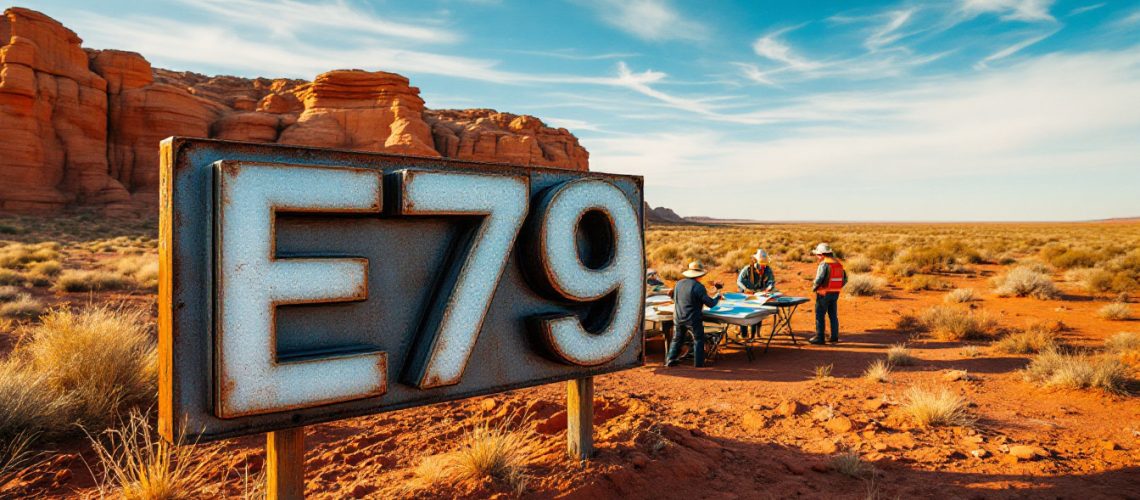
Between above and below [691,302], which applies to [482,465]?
below

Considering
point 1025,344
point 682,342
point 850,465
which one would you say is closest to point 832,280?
point 1025,344

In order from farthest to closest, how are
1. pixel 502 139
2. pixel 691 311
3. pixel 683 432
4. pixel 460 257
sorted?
pixel 502 139
pixel 691 311
pixel 683 432
pixel 460 257

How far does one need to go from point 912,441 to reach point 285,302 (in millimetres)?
5083

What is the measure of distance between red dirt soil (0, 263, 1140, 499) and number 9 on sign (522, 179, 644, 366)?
3.20 ft

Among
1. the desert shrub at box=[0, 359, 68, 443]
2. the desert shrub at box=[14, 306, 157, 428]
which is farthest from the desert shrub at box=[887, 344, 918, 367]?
the desert shrub at box=[0, 359, 68, 443]

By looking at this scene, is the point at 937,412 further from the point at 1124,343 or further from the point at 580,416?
the point at 1124,343

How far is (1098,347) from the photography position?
29.2 ft

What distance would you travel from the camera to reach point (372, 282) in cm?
272

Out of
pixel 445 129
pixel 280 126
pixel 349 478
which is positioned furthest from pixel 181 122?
pixel 349 478

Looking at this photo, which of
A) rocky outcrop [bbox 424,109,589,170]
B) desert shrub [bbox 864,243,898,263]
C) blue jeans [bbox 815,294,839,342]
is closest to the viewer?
blue jeans [bbox 815,294,839,342]

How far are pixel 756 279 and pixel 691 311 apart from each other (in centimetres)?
314

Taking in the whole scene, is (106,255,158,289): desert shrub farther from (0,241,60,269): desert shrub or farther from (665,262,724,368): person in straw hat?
(665,262,724,368): person in straw hat

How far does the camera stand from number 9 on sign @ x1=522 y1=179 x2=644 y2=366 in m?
3.23

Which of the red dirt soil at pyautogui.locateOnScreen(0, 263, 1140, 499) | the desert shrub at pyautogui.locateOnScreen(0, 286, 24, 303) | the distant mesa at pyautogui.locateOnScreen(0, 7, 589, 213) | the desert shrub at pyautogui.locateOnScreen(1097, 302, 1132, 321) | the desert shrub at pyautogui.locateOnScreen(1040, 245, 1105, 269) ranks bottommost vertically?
the red dirt soil at pyautogui.locateOnScreen(0, 263, 1140, 499)
